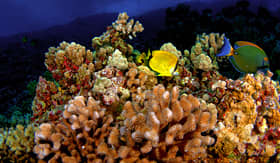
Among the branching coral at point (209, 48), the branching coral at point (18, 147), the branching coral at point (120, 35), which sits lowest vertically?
the branching coral at point (18, 147)

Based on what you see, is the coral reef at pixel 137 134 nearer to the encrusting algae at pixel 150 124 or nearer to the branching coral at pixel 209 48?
the encrusting algae at pixel 150 124

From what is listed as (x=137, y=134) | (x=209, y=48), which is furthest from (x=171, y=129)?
(x=209, y=48)

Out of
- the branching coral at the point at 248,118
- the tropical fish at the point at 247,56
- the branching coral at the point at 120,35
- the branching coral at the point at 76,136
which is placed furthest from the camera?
the branching coral at the point at 120,35

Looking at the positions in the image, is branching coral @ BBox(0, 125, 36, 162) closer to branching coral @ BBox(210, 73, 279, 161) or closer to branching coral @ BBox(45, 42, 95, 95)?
branching coral @ BBox(45, 42, 95, 95)

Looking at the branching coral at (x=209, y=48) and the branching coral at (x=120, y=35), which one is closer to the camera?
the branching coral at (x=120, y=35)

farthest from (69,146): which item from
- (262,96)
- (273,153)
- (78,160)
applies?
(262,96)

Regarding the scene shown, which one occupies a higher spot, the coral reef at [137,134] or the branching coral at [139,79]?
the branching coral at [139,79]

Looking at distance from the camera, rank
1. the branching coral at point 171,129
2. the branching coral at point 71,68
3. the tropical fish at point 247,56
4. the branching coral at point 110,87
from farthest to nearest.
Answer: the branching coral at point 71,68
the tropical fish at point 247,56
the branching coral at point 110,87
the branching coral at point 171,129

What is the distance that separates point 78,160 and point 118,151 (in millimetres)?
515

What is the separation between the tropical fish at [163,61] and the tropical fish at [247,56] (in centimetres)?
113

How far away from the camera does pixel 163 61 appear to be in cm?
211

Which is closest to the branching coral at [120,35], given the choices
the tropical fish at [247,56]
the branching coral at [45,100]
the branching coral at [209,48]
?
the branching coral at [45,100]

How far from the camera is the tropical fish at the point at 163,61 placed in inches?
81.7

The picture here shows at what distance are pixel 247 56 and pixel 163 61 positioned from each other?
1512 mm
